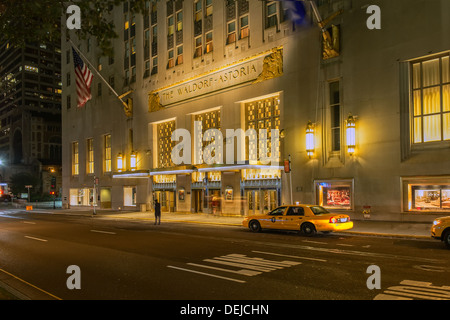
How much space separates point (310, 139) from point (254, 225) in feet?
27.4

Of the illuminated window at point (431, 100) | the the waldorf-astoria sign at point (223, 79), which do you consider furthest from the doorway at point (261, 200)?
the illuminated window at point (431, 100)

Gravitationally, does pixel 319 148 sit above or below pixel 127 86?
below

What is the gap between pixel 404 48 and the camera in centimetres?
2242

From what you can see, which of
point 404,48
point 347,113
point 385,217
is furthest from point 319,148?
point 404,48

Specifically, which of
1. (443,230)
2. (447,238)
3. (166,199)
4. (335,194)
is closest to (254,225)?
(335,194)

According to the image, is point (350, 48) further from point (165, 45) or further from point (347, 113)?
point (165, 45)

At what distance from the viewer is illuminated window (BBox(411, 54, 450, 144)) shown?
69.8 ft

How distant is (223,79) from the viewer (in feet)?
107

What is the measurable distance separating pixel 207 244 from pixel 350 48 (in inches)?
637

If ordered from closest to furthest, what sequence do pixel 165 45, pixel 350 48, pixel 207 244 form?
pixel 207 244 < pixel 350 48 < pixel 165 45

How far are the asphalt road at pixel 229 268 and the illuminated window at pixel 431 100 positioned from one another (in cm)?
801

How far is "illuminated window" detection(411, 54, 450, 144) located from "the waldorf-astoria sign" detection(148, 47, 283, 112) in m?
9.41

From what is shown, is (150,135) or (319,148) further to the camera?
(150,135)

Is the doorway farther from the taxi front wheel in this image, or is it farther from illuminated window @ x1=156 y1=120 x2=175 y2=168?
the taxi front wheel
